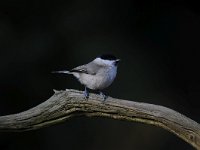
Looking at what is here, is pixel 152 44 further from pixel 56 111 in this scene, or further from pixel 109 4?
pixel 56 111

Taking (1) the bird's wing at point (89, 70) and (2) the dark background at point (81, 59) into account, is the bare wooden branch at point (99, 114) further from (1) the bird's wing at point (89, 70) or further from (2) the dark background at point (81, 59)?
(2) the dark background at point (81, 59)

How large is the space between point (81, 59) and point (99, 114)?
2.43 meters

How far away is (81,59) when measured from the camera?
6.34 metres

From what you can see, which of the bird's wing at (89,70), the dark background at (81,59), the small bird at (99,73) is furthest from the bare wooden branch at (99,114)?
the dark background at (81,59)

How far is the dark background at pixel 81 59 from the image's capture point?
635cm

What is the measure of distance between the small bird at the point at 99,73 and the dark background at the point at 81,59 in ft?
6.79

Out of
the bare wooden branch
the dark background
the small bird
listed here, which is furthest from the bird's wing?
the dark background

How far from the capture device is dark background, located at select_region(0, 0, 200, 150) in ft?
20.8

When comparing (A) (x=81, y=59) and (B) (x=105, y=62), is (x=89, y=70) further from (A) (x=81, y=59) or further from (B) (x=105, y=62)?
(A) (x=81, y=59)

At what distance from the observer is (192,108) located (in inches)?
261

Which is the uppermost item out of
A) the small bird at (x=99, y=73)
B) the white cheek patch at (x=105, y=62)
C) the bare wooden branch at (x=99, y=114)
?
the white cheek patch at (x=105, y=62)

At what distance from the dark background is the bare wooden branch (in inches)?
90.6

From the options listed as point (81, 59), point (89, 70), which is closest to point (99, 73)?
point (89, 70)

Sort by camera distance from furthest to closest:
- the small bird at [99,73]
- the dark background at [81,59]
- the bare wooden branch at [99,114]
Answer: the dark background at [81,59] < the small bird at [99,73] < the bare wooden branch at [99,114]
